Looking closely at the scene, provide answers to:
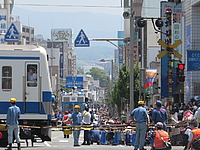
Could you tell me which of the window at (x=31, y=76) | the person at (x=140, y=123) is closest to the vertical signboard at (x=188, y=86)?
the window at (x=31, y=76)

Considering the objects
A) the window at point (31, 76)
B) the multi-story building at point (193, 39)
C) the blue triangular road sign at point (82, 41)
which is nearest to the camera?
the window at point (31, 76)

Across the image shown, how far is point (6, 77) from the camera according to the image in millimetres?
23172

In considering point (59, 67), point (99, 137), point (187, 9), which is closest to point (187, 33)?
point (187, 9)

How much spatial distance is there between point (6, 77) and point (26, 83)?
2.66ft

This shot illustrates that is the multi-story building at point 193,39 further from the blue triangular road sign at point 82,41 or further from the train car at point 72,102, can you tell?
the train car at point 72,102

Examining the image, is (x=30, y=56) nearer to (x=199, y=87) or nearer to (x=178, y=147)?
(x=178, y=147)

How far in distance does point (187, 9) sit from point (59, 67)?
128 metres

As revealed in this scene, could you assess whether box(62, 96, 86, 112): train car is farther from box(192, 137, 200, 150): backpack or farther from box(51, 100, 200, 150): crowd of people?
box(192, 137, 200, 150): backpack

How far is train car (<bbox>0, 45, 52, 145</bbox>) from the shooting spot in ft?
75.9

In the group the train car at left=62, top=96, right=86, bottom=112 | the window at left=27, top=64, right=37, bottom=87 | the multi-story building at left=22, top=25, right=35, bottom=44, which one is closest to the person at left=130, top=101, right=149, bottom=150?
the window at left=27, top=64, right=37, bottom=87

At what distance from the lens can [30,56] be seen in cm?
2316

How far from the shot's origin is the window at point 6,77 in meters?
23.1

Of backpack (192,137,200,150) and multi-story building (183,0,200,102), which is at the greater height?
multi-story building (183,0,200,102)

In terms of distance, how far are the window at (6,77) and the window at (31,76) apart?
0.70 meters
